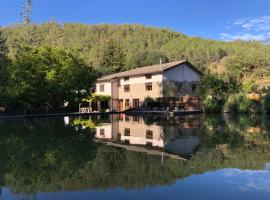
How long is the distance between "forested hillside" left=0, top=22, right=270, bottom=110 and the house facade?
8.46 feet

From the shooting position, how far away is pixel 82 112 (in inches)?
1887

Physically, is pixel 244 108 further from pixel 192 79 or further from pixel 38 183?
pixel 38 183

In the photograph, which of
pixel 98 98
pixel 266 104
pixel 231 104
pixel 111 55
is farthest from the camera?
pixel 111 55

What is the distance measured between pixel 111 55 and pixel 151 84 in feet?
116

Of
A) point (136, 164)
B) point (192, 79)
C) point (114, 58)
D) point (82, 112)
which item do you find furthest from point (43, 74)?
point (114, 58)

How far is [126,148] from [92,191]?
23.2ft

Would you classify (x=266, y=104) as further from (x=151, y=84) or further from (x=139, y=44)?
(x=139, y=44)

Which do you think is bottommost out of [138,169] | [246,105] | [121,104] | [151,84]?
[138,169]

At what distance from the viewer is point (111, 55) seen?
84188mm

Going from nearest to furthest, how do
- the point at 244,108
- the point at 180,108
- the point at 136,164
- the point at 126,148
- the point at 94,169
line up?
the point at 94,169, the point at 136,164, the point at 126,148, the point at 244,108, the point at 180,108

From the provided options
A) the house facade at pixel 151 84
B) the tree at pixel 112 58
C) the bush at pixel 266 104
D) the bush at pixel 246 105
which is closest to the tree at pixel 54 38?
the tree at pixel 112 58

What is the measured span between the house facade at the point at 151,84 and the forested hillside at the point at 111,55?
8.46ft

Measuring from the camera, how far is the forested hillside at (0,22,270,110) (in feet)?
139

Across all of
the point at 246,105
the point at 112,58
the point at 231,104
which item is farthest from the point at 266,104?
the point at 112,58
